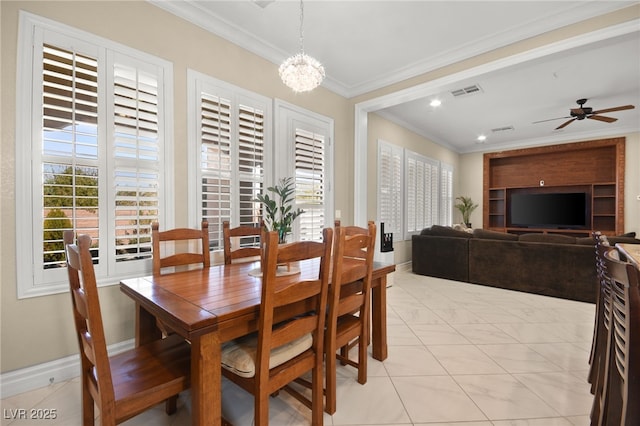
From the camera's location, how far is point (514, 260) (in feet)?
13.5

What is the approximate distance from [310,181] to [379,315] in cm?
204

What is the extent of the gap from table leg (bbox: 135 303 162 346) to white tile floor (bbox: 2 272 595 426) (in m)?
0.41

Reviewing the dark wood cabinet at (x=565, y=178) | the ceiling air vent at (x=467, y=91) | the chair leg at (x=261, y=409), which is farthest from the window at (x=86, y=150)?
the dark wood cabinet at (x=565, y=178)

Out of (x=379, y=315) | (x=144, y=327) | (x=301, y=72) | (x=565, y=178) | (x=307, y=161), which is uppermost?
(x=301, y=72)

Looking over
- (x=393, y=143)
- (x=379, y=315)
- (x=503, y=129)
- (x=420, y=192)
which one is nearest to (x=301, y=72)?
(x=379, y=315)

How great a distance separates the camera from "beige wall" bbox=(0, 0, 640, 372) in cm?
176

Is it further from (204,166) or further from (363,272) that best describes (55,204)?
(363,272)

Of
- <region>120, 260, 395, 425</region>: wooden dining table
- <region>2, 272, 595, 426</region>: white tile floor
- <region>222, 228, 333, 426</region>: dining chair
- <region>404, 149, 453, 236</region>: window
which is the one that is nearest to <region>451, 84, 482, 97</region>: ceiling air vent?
<region>404, 149, 453, 236</region>: window

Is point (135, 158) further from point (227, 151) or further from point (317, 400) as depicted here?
point (317, 400)

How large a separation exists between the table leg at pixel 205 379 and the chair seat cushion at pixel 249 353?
0.14 metres

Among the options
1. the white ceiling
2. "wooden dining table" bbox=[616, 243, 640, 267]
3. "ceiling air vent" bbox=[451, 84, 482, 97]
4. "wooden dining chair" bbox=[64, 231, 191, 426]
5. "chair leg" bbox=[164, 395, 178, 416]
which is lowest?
"chair leg" bbox=[164, 395, 178, 416]

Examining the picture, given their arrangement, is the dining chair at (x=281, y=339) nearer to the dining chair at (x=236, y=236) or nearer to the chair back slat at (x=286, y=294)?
the chair back slat at (x=286, y=294)

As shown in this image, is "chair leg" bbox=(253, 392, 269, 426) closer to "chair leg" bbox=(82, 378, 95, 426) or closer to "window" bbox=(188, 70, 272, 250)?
"chair leg" bbox=(82, 378, 95, 426)

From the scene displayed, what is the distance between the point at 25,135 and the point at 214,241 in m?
1.48
